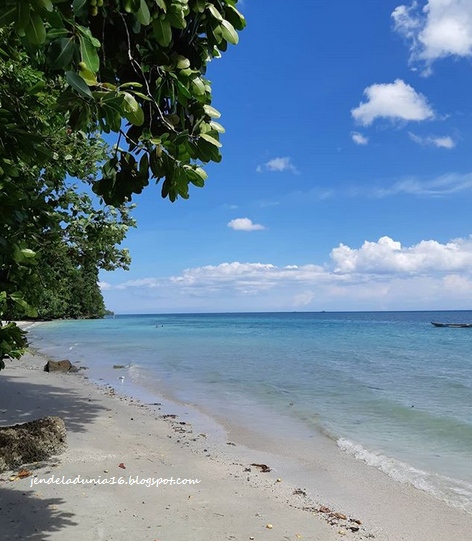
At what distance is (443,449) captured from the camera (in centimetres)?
952

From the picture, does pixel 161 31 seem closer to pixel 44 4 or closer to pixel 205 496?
pixel 44 4

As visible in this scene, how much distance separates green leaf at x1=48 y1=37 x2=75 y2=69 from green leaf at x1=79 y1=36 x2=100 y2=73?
0.16 ft

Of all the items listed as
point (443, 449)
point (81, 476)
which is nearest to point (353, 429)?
point (443, 449)

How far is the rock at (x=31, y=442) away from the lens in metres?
6.26

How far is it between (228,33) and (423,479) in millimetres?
7846

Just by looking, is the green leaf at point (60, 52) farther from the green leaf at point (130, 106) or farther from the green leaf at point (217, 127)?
the green leaf at point (217, 127)

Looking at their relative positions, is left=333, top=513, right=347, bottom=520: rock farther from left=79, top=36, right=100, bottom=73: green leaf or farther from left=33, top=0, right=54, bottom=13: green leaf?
left=33, top=0, right=54, bottom=13: green leaf

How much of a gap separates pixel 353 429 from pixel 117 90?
1089 centimetres

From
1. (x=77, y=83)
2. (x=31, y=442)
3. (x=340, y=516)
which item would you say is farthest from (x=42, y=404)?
(x=77, y=83)

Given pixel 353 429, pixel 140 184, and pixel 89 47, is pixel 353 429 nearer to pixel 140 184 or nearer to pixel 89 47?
pixel 140 184

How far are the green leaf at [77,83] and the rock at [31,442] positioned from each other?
6066mm

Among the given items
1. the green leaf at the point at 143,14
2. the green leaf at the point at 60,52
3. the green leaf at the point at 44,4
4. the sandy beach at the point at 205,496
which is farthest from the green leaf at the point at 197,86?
the sandy beach at the point at 205,496

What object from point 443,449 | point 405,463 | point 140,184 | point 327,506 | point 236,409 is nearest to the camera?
point 140,184

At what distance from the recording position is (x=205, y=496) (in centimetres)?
584
